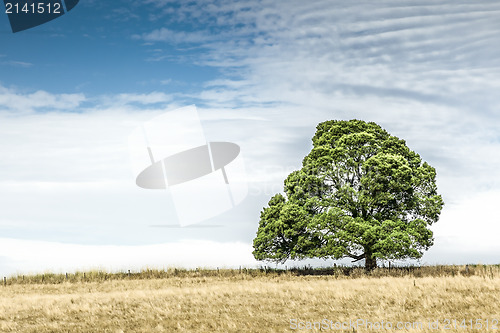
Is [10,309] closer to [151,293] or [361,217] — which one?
[151,293]

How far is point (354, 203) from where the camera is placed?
36.4m

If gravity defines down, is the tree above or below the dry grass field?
above

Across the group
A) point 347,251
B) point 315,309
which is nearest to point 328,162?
point 347,251

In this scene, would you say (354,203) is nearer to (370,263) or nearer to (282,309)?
(370,263)

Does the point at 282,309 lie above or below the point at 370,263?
below

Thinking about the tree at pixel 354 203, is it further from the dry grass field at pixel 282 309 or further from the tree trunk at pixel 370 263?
the dry grass field at pixel 282 309

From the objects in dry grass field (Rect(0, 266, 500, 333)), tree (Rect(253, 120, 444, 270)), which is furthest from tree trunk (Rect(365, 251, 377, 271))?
dry grass field (Rect(0, 266, 500, 333))

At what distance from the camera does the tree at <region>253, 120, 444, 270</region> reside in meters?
34.8

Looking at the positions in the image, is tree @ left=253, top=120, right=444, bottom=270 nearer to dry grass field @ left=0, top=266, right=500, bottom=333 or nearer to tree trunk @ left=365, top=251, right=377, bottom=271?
tree trunk @ left=365, top=251, right=377, bottom=271

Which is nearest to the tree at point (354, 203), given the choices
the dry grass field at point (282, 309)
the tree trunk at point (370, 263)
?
the tree trunk at point (370, 263)

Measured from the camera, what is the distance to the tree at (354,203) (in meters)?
34.8

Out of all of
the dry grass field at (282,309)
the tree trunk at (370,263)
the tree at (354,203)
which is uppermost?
the tree at (354,203)

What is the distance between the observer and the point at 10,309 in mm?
24312

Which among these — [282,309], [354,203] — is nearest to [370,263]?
[354,203]
